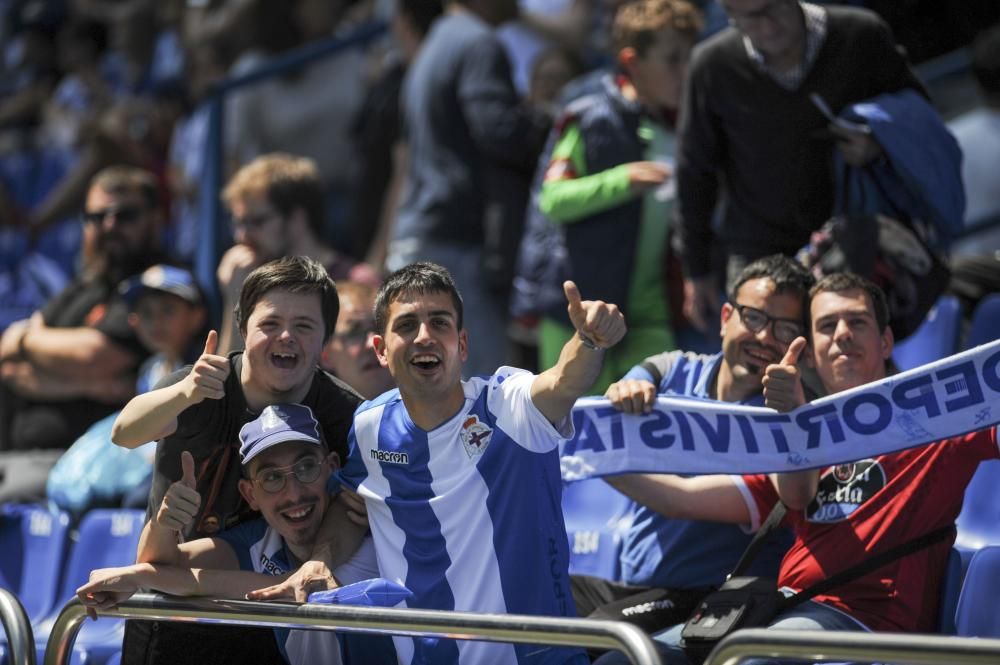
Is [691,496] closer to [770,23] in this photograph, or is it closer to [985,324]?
[770,23]

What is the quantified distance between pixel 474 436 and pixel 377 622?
59 centimetres

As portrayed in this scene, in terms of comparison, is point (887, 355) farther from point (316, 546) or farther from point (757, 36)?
point (316, 546)

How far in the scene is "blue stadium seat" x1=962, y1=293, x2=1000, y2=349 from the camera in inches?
212

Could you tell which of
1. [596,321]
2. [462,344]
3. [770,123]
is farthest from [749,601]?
[770,123]

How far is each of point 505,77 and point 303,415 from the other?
2.75m

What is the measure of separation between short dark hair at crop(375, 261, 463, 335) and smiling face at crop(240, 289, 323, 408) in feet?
0.89

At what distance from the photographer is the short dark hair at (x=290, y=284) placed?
13.9 feet

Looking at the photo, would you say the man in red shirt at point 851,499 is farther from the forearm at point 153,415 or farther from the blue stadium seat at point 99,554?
the blue stadium seat at point 99,554

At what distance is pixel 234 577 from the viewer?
4023mm

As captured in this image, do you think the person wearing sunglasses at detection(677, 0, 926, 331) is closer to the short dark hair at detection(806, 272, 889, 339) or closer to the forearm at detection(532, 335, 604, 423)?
the short dark hair at detection(806, 272, 889, 339)

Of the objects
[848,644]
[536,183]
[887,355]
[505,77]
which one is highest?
[505,77]

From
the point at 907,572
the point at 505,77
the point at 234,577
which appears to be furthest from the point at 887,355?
the point at 505,77

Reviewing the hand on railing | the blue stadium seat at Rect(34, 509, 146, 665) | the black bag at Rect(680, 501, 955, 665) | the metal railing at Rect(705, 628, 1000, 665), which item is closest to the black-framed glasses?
the black bag at Rect(680, 501, 955, 665)

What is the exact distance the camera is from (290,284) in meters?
4.22
